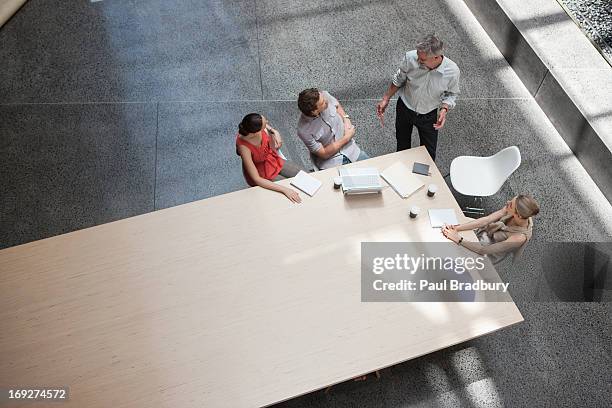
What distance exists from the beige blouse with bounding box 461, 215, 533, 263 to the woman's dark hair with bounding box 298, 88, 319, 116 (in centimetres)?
143

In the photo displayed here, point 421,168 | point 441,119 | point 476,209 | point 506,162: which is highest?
point 441,119

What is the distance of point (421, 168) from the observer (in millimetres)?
4457

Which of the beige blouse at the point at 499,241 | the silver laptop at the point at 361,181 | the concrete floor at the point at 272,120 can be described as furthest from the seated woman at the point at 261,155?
the beige blouse at the point at 499,241

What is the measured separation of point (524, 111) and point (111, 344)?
174 inches

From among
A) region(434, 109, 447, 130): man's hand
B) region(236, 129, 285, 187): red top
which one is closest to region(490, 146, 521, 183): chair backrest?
region(434, 109, 447, 130): man's hand

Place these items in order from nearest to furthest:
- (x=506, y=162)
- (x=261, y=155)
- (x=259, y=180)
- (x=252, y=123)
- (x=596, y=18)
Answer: (x=252, y=123), (x=259, y=180), (x=261, y=155), (x=506, y=162), (x=596, y=18)

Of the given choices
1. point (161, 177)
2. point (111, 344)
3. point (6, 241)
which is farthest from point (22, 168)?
point (111, 344)

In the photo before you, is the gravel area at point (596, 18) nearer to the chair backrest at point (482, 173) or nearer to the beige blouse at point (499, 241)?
the chair backrest at point (482, 173)

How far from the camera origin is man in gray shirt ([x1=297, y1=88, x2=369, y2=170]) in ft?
14.5

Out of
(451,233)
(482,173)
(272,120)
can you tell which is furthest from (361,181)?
(272,120)

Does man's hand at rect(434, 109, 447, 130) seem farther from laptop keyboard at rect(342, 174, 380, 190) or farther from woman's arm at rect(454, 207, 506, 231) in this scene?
woman's arm at rect(454, 207, 506, 231)

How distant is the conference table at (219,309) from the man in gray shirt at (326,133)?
533mm

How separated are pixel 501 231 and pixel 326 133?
1508 mm

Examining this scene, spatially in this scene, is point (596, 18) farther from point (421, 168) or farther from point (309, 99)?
point (309, 99)
